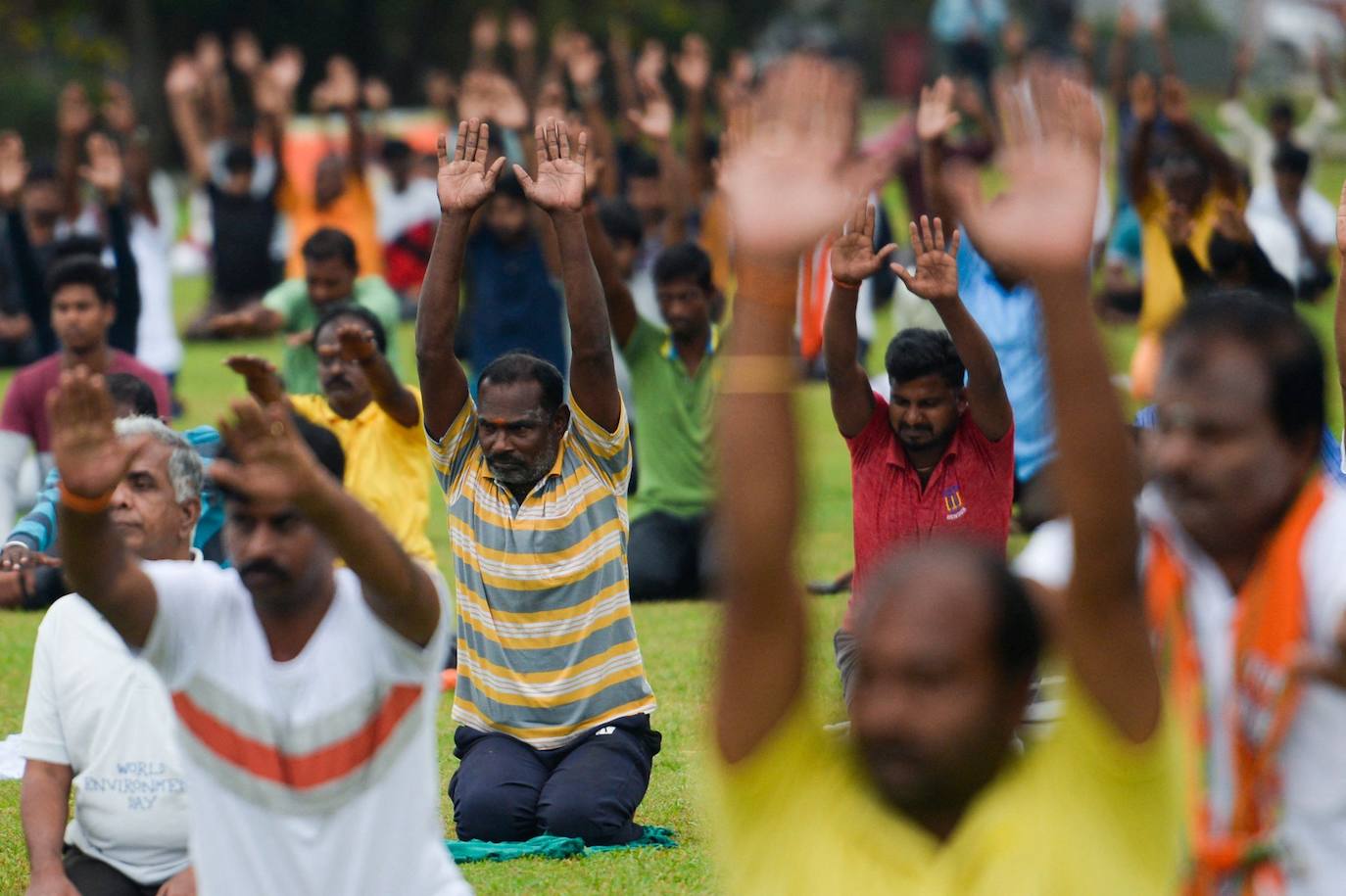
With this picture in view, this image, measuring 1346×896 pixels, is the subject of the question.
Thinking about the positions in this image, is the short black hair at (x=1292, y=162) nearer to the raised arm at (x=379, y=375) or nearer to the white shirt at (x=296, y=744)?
the raised arm at (x=379, y=375)

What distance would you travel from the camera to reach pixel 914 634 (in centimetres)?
229

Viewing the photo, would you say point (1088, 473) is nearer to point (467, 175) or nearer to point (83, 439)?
point (83, 439)

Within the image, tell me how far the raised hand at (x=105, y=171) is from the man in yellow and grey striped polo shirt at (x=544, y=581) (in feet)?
19.4

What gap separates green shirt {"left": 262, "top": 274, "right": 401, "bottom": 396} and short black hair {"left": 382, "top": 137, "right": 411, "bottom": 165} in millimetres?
8572

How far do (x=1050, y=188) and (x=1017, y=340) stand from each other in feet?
22.0

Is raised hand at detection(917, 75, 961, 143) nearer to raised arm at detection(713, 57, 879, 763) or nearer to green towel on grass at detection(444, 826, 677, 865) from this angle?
green towel on grass at detection(444, 826, 677, 865)

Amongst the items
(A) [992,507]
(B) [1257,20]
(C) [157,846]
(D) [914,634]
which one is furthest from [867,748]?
(B) [1257,20]

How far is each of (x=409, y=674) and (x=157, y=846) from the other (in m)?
1.18

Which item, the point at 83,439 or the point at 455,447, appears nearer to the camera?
the point at 83,439

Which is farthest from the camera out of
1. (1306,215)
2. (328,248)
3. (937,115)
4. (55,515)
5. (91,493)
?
(1306,215)

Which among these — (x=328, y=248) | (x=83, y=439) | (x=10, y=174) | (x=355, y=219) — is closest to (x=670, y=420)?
(x=328, y=248)

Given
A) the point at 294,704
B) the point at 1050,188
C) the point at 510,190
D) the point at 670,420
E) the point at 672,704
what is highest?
the point at 510,190

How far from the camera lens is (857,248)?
5148 millimetres

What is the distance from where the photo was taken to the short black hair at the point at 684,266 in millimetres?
8789
